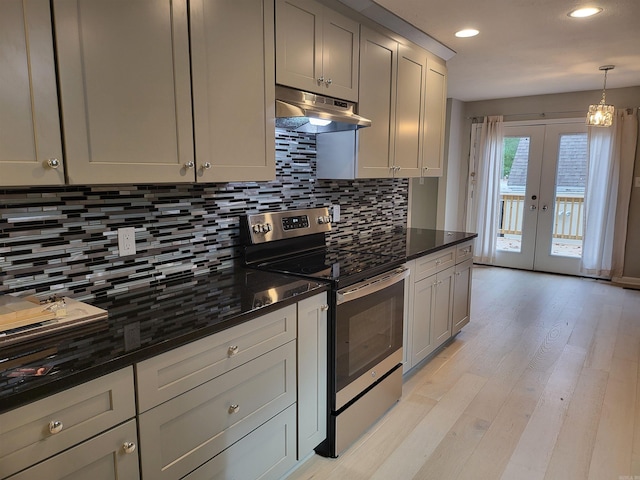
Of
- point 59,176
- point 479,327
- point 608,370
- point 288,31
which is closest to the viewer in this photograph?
point 59,176

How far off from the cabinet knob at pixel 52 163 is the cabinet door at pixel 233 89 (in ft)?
1.64

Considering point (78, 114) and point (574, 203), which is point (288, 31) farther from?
point (574, 203)

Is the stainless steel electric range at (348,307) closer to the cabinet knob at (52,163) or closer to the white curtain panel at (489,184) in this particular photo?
the cabinet knob at (52,163)

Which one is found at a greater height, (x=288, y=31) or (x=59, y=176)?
(x=288, y=31)

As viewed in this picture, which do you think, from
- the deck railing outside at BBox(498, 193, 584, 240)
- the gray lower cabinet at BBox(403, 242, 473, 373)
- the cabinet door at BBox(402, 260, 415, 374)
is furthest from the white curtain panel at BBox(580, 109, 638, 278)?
the cabinet door at BBox(402, 260, 415, 374)

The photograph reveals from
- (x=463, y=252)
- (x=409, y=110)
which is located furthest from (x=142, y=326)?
(x=463, y=252)

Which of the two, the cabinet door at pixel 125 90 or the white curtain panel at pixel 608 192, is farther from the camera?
the white curtain panel at pixel 608 192

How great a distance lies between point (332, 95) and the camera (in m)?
2.35

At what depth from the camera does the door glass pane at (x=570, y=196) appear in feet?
17.8

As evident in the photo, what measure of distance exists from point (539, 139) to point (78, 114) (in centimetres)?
575

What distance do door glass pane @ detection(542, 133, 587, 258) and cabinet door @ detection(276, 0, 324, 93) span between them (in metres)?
4.55

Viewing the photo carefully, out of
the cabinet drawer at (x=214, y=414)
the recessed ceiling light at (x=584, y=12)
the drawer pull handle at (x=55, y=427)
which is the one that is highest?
the recessed ceiling light at (x=584, y=12)

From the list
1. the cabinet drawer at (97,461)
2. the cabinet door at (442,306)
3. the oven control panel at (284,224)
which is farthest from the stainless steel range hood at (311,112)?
the cabinet drawer at (97,461)

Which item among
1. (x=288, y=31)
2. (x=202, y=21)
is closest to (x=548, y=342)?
(x=288, y=31)
